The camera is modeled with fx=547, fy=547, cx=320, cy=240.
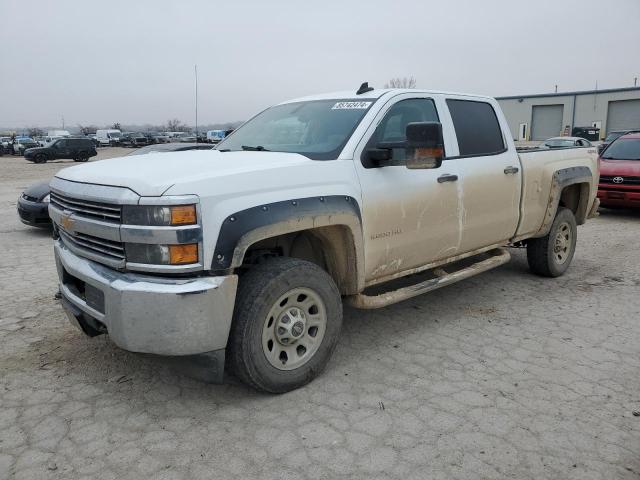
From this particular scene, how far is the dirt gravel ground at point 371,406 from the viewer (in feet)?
9.10

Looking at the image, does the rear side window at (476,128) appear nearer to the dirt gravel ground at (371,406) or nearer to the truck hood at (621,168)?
the dirt gravel ground at (371,406)

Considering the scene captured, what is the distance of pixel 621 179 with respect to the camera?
1039 cm

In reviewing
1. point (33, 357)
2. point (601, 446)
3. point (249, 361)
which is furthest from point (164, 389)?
point (601, 446)

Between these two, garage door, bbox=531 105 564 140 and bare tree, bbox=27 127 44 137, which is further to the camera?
bare tree, bbox=27 127 44 137

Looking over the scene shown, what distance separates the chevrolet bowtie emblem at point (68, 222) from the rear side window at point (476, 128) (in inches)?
121

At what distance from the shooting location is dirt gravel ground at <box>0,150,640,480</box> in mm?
2773

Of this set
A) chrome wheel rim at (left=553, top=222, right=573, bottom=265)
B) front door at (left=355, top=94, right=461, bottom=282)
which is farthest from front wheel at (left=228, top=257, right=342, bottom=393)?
chrome wheel rim at (left=553, top=222, right=573, bottom=265)

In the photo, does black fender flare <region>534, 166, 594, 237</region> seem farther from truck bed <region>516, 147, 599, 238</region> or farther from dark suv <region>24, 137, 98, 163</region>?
dark suv <region>24, 137, 98, 163</region>

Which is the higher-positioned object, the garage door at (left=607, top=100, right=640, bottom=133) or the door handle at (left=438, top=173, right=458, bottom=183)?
the garage door at (left=607, top=100, right=640, bottom=133)

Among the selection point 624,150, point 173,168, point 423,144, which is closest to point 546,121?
point 624,150

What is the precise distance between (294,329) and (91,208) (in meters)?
1.42

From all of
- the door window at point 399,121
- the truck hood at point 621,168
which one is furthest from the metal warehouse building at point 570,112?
the door window at point 399,121

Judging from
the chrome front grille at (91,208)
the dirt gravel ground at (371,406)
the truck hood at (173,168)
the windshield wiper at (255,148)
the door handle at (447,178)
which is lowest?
the dirt gravel ground at (371,406)

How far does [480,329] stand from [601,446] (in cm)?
176
